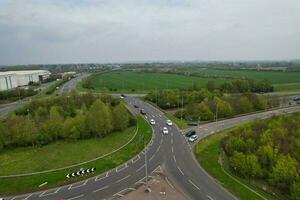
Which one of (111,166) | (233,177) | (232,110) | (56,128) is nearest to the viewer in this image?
(233,177)

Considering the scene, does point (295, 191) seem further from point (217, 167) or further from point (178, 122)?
point (178, 122)

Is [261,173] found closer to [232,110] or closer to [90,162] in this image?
[90,162]

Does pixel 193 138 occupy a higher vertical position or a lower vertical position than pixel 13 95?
lower

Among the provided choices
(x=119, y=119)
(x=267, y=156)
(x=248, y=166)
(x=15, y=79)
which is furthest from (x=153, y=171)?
(x=15, y=79)

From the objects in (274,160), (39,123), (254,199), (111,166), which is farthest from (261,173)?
(39,123)

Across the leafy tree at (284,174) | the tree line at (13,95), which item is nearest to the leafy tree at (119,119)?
the leafy tree at (284,174)
